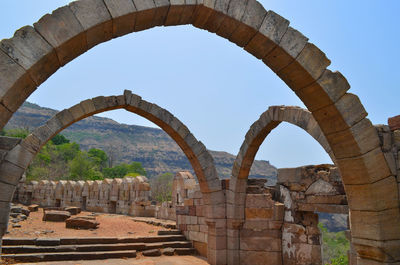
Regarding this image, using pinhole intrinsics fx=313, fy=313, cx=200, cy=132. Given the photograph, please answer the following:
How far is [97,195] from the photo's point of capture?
67.1ft

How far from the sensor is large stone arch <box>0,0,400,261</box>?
2.70 metres

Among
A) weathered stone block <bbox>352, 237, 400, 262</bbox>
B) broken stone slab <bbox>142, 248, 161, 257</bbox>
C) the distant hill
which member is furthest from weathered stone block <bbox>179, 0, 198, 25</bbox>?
the distant hill

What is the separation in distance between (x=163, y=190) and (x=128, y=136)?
77372mm

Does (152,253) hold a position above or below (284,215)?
below

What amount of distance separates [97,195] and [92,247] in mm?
11227

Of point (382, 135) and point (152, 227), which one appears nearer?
point (382, 135)

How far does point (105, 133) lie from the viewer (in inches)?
4117

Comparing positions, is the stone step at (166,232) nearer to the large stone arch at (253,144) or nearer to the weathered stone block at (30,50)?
the large stone arch at (253,144)

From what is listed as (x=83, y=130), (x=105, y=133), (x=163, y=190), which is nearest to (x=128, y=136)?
(x=105, y=133)

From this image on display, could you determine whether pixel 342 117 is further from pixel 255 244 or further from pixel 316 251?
pixel 255 244

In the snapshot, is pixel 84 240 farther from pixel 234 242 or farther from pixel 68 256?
pixel 234 242

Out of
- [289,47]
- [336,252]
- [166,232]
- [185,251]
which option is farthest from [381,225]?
[336,252]

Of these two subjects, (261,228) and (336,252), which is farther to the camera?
(336,252)

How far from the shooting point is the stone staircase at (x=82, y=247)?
891 cm
